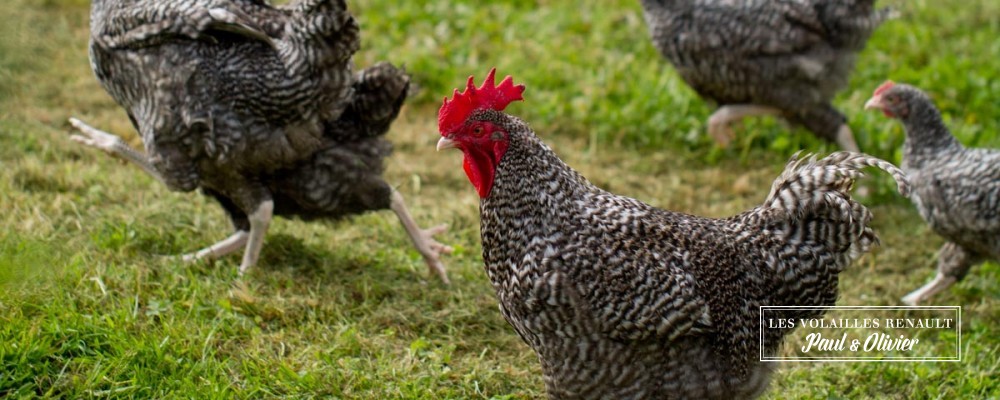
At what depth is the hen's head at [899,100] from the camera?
543cm

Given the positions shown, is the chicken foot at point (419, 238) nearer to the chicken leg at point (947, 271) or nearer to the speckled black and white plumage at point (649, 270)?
the speckled black and white plumage at point (649, 270)

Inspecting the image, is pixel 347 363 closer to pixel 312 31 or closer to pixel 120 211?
pixel 312 31

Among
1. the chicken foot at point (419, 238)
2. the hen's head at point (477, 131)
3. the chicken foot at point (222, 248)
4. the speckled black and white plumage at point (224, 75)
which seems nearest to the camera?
the hen's head at point (477, 131)

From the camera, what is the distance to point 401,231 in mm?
5887

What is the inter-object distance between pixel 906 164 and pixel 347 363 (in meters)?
3.36

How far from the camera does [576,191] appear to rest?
3650mm

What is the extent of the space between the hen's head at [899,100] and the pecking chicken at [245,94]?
114 inches

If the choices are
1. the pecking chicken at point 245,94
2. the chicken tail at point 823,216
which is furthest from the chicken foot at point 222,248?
the chicken tail at point 823,216

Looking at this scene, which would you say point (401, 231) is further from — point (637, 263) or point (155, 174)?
point (637, 263)

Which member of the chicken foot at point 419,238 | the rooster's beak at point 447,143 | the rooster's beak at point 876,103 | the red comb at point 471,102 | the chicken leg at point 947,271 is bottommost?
the chicken foot at point 419,238

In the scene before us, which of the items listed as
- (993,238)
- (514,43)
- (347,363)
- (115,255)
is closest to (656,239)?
(347,363)

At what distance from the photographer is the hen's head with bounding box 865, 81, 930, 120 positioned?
543 cm

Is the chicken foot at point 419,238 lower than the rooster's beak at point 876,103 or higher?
lower

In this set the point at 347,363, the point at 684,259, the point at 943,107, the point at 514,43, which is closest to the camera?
the point at 684,259
